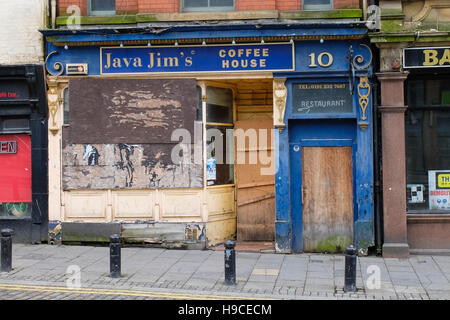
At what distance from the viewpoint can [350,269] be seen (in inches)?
343

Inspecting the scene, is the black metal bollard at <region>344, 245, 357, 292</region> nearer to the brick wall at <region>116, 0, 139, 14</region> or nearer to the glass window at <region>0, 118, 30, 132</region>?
the brick wall at <region>116, 0, 139, 14</region>

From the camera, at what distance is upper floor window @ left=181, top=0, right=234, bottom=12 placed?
40.2 ft

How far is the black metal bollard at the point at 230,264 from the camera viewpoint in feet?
29.6

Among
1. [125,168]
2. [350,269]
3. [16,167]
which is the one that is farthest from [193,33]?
[350,269]

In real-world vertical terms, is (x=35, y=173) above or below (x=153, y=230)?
above

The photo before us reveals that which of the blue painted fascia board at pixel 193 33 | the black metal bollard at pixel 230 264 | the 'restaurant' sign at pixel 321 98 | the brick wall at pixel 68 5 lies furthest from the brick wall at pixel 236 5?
the black metal bollard at pixel 230 264

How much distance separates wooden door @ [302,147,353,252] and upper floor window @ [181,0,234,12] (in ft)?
12.0

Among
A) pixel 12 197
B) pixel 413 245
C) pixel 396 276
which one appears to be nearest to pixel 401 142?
pixel 413 245

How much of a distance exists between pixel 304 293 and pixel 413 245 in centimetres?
404

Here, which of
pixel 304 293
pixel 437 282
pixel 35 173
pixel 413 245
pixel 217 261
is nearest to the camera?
pixel 304 293

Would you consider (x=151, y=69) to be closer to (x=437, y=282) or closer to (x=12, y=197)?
(x=12, y=197)

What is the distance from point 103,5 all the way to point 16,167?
4288 millimetres

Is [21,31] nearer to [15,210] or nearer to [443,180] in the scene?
[15,210]

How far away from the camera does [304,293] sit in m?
8.73
